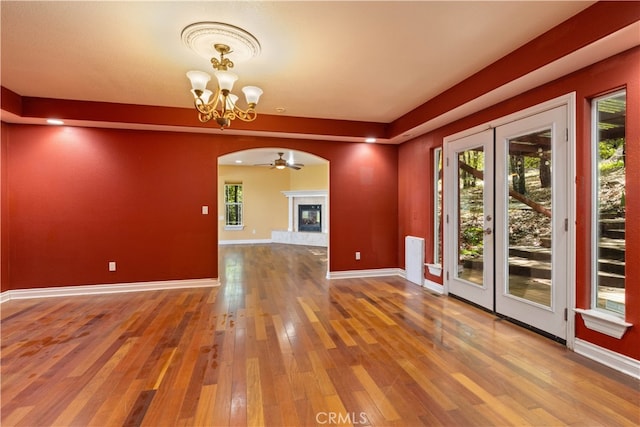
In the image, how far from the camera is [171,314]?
341cm

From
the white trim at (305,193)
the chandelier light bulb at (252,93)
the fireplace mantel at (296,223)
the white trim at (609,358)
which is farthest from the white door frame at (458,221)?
the white trim at (305,193)

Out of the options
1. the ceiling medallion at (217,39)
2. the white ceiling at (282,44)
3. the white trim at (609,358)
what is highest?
the white ceiling at (282,44)

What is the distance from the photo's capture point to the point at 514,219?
315 centimetres

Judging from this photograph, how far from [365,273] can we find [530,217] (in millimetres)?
2835

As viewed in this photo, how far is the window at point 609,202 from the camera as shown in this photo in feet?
7.45

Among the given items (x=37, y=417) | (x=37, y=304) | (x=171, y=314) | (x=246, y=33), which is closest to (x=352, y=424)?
(x=37, y=417)

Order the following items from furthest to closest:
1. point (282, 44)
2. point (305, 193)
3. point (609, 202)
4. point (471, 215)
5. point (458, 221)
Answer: point (305, 193) → point (458, 221) → point (471, 215) → point (282, 44) → point (609, 202)

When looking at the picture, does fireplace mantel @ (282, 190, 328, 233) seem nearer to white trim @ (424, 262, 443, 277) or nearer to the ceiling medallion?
white trim @ (424, 262, 443, 277)

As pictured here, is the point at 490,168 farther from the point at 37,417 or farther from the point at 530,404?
the point at 37,417

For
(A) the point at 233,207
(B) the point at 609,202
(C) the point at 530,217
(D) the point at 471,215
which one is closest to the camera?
(B) the point at 609,202

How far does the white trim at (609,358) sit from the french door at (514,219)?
6.7 inches

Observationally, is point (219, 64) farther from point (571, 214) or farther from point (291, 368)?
point (571, 214)

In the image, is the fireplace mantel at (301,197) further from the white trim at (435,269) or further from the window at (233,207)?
the white trim at (435,269)

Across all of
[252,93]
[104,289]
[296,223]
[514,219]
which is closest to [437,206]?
[514,219]
